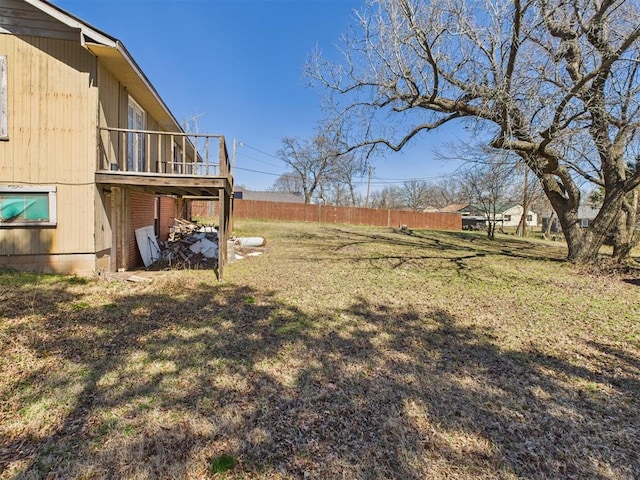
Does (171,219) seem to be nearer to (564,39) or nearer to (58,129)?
(58,129)

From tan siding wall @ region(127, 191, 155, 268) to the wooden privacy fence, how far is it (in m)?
16.3

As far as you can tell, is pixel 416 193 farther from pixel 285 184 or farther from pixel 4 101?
pixel 4 101

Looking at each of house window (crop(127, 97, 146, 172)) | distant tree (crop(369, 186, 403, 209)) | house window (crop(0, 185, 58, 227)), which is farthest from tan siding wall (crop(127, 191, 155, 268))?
distant tree (crop(369, 186, 403, 209))

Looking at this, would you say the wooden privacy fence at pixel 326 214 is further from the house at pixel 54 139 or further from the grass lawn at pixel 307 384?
the grass lawn at pixel 307 384

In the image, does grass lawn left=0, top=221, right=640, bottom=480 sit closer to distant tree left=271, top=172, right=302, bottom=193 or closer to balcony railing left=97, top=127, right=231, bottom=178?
balcony railing left=97, top=127, right=231, bottom=178

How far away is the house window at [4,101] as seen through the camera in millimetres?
6145

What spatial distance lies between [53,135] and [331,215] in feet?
81.2

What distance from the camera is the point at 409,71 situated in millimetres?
8594

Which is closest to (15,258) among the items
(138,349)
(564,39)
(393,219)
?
(138,349)

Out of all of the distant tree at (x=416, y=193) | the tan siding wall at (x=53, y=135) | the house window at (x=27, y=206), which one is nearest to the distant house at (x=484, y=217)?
the distant tree at (x=416, y=193)

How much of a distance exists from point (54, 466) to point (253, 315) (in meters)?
3.04

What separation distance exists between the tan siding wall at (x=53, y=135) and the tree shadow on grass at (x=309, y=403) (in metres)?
2.05

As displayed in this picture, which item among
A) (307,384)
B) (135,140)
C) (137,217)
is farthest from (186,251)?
(307,384)

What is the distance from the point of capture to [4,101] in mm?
6168
